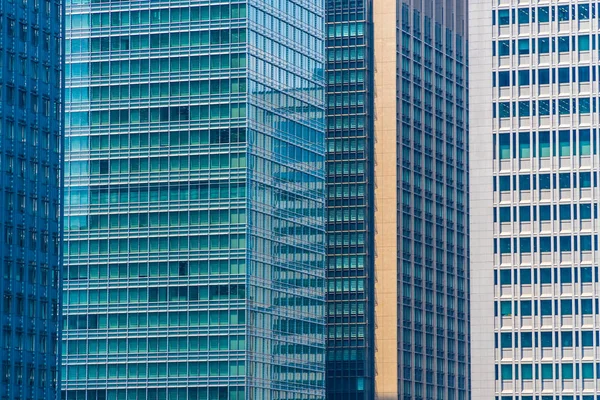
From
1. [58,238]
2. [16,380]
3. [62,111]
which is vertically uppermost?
[62,111]

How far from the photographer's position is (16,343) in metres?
176

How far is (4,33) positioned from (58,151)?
13064 millimetres

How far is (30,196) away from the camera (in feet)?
591

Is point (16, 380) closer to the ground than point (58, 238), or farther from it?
closer to the ground

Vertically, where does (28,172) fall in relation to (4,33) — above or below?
below

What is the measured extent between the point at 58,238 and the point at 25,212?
6140mm

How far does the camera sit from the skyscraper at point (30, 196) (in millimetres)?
175625

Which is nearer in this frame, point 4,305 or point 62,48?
point 4,305

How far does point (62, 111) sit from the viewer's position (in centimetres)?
18712

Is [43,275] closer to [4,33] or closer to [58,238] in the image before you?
[58,238]

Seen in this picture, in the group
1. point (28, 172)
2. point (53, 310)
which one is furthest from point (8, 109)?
point (53, 310)

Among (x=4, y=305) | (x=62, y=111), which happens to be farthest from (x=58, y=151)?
(x=4, y=305)

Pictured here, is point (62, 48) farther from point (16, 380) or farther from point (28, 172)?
point (16, 380)

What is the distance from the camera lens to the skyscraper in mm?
175625
